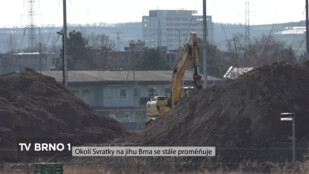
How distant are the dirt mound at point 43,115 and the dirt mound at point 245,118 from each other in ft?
16.6

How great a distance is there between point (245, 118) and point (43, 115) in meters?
11.3

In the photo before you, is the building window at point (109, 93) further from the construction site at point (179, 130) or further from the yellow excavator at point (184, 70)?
the yellow excavator at point (184, 70)

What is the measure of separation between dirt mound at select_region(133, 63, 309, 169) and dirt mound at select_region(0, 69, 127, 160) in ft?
16.6

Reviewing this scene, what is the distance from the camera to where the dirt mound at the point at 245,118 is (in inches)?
1216

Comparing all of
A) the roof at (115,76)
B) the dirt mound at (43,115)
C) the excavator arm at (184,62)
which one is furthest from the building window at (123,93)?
the excavator arm at (184,62)

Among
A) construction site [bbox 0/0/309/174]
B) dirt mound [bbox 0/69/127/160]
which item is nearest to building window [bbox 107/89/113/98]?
construction site [bbox 0/0/309/174]

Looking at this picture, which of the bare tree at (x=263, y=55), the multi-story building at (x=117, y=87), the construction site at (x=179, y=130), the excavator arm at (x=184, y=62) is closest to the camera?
the construction site at (x=179, y=130)

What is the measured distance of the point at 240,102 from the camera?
3319 centimetres

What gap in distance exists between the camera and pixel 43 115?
3966cm

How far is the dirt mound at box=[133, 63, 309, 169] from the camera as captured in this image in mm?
30875

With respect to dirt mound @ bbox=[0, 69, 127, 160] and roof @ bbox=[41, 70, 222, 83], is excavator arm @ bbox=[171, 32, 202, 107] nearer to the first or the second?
dirt mound @ bbox=[0, 69, 127, 160]

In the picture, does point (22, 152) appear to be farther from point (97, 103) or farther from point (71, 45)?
point (71, 45)

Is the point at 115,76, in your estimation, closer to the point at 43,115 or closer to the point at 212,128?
the point at 43,115

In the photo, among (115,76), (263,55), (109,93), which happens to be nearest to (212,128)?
(109,93)
